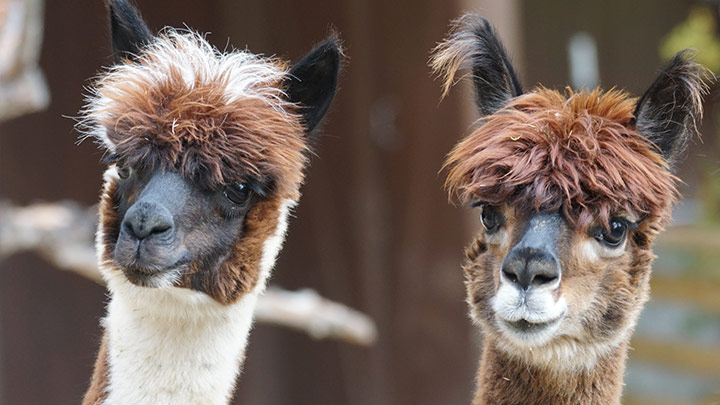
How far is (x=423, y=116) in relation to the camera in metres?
6.04

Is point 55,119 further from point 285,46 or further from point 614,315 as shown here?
point 614,315

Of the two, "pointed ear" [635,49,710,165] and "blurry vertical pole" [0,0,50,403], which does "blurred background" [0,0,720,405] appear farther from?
"pointed ear" [635,49,710,165]

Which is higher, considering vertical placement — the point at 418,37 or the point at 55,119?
the point at 418,37

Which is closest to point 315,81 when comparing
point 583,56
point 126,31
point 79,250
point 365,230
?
point 126,31

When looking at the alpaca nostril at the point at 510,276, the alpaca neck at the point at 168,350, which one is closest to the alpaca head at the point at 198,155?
the alpaca neck at the point at 168,350

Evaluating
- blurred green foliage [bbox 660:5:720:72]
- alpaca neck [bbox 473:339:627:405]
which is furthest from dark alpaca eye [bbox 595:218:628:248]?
blurred green foliage [bbox 660:5:720:72]

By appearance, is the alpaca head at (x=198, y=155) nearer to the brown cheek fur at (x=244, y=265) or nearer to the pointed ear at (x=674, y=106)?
the brown cheek fur at (x=244, y=265)

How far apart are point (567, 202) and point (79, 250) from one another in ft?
13.9

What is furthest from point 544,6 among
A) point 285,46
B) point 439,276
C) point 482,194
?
point 482,194

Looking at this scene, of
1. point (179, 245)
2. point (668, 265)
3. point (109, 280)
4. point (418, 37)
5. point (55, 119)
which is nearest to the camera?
point (179, 245)

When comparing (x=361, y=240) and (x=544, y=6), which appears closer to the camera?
(x=361, y=240)

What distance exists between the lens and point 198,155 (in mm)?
2824

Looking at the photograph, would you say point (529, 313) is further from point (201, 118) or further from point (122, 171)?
point (122, 171)

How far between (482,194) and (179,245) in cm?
106
